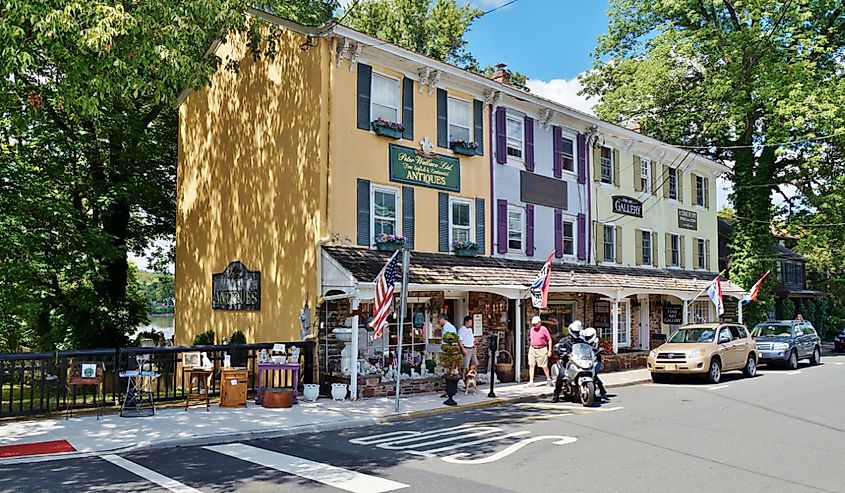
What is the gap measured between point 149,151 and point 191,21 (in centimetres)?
1118

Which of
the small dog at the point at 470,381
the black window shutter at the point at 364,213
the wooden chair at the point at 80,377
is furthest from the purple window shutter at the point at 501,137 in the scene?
the wooden chair at the point at 80,377

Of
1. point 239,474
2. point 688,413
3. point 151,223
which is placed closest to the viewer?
point 239,474

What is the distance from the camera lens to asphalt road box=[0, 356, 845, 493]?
26.1ft

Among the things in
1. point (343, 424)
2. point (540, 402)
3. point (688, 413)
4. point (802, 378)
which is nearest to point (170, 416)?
point (343, 424)

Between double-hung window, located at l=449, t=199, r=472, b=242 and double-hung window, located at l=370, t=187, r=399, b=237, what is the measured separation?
2057 millimetres

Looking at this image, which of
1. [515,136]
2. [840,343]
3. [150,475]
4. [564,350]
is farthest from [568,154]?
[840,343]

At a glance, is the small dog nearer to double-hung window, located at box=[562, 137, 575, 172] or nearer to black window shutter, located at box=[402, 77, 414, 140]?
black window shutter, located at box=[402, 77, 414, 140]

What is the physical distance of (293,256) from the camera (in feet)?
56.0

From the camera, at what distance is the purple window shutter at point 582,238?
23.8 m

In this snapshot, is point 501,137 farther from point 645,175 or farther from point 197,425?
point 197,425

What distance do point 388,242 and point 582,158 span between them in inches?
379

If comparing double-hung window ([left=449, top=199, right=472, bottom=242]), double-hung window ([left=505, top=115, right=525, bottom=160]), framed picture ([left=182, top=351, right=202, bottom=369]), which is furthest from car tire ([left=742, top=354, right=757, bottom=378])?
framed picture ([left=182, top=351, right=202, bottom=369])

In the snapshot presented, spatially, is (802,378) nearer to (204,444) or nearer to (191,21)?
(204,444)

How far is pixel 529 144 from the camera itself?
21922mm
